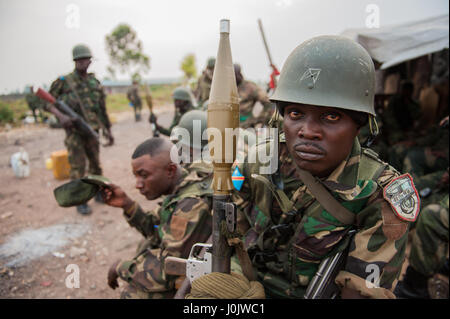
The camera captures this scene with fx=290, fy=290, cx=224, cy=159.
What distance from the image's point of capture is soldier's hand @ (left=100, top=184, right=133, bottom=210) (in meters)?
2.40

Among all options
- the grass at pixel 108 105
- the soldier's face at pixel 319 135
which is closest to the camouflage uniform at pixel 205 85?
the grass at pixel 108 105

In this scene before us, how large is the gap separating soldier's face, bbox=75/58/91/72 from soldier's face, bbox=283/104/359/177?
178 inches

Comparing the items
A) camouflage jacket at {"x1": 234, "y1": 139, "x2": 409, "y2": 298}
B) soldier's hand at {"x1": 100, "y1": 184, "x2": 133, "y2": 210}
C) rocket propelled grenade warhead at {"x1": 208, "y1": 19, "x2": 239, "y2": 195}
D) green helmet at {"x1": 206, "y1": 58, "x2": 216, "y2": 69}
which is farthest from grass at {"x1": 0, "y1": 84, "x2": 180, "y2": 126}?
rocket propelled grenade warhead at {"x1": 208, "y1": 19, "x2": 239, "y2": 195}

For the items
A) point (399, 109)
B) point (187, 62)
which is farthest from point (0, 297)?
point (187, 62)

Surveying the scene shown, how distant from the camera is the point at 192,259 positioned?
1559 millimetres

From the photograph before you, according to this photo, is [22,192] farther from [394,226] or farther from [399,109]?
[399,109]

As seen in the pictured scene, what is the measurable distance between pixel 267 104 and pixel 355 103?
15.1ft

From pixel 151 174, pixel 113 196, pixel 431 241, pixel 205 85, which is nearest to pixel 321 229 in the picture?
pixel 151 174

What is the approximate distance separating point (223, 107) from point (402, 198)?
97cm

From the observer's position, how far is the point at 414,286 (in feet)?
10.8

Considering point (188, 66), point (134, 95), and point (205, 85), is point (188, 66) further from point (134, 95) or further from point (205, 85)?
point (205, 85)

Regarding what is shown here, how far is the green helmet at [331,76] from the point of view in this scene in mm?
1361

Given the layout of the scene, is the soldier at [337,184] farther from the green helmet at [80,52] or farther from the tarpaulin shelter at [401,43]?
the green helmet at [80,52]

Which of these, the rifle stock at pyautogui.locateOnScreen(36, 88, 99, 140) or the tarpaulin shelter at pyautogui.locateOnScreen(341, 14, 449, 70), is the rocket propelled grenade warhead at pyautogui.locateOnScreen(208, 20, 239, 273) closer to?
the tarpaulin shelter at pyautogui.locateOnScreen(341, 14, 449, 70)
